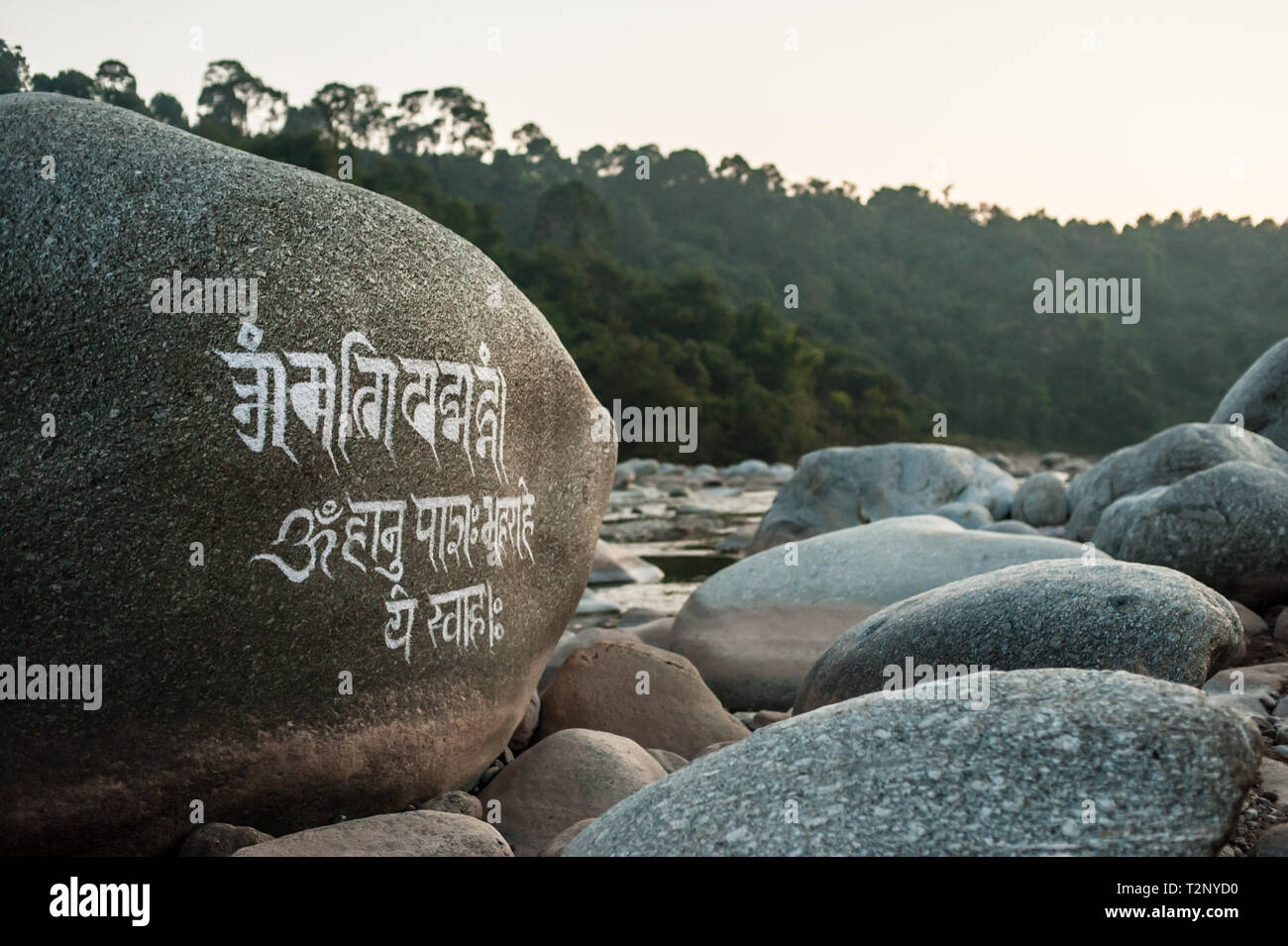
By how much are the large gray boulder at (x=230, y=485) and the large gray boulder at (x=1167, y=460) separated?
6.46 m

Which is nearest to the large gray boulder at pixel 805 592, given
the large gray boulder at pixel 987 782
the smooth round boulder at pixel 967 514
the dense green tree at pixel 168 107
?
the large gray boulder at pixel 987 782

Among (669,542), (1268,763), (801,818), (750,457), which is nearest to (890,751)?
(801,818)

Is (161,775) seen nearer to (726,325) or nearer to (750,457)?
(750,457)

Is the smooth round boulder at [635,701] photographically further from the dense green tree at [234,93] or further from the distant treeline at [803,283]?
the dense green tree at [234,93]

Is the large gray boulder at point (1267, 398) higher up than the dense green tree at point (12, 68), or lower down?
lower down

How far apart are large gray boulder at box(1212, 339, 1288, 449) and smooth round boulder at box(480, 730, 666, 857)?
23.9 ft

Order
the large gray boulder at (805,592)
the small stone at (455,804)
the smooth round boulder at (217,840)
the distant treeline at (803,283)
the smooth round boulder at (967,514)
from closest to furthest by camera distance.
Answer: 1. the smooth round boulder at (217,840)
2. the small stone at (455,804)
3. the large gray boulder at (805,592)
4. the smooth round boulder at (967,514)
5. the distant treeline at (803,283)

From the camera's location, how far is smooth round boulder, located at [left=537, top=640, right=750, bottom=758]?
5.58m

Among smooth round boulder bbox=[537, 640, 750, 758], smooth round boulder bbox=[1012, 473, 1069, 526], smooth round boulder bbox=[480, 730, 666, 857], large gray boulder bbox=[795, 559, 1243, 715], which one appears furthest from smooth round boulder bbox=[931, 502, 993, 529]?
smooth round boulder bbox=[480, 730, 666, 857]

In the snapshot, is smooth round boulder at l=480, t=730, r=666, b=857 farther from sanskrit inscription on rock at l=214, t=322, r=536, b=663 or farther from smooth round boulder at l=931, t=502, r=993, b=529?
smooth round boulder at l=931, t=502, r=993, b=529

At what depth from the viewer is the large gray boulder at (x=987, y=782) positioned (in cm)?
264

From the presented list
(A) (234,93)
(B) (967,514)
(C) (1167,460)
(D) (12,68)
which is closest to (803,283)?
(A) (234,93)

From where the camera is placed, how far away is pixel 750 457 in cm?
3816

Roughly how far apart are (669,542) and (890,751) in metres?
13.2
